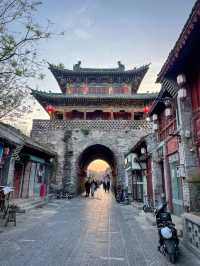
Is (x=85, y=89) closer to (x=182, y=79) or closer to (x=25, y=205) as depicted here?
(x=25, y=205)

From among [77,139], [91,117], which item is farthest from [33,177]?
[91,117]

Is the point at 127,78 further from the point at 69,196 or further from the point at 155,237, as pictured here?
the point at 155,237

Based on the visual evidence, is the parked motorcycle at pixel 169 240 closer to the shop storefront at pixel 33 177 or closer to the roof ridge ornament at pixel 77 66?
the shop storefront at pixel 33 177

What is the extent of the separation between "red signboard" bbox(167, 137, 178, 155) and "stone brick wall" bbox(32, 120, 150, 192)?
1166cm

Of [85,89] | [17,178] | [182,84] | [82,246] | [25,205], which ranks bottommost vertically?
[82,246]

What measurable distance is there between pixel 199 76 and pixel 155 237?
4.43 meters

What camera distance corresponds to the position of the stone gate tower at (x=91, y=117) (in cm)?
2062

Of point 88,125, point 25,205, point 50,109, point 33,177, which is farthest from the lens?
point 50,109

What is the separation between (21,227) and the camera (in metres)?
6.96

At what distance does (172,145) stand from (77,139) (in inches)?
543

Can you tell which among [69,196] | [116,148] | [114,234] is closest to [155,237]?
[114,234]

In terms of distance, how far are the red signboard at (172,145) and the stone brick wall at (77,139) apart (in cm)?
1166

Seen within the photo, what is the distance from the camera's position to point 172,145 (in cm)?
812

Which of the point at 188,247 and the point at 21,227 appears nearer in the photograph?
the point at 188,247
